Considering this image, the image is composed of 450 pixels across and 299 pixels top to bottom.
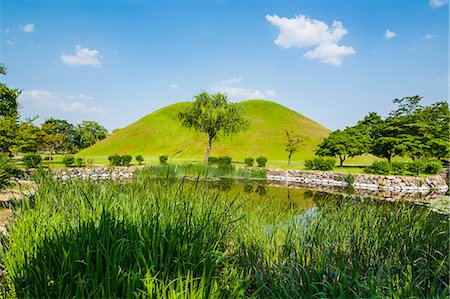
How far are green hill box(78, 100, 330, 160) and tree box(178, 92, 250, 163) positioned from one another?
12142mm

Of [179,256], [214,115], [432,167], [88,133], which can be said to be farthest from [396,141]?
[88,133]

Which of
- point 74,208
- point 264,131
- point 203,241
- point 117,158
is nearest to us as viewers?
A: point 203,241

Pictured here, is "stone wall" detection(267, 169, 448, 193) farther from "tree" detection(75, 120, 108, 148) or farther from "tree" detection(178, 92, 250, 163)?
"tree" detection(75, 120, 108, 148)

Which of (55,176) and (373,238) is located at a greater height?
(55,176)

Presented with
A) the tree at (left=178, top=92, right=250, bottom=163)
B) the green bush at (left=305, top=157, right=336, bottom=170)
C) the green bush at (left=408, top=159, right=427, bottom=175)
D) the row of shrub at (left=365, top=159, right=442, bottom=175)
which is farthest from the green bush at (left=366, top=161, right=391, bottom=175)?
the tree at (left=178, top=92, right=250, bottom=163)

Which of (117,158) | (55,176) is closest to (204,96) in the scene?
(117,158)

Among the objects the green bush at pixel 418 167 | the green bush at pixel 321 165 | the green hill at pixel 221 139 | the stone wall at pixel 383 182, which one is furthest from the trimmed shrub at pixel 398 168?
the green hill at pixel 221 139

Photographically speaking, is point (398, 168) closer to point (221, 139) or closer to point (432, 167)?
point (432, 167)

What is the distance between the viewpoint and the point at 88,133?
92312 millimetres

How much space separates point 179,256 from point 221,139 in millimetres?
60202

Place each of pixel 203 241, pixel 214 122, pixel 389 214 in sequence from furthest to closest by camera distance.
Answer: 1. pixel 214 122
2. pixel 389 214
3. pixel 203 241

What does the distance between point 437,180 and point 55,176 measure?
26.6 metres

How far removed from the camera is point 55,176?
17.9ft

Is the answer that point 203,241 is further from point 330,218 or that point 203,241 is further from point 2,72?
point 2,72
